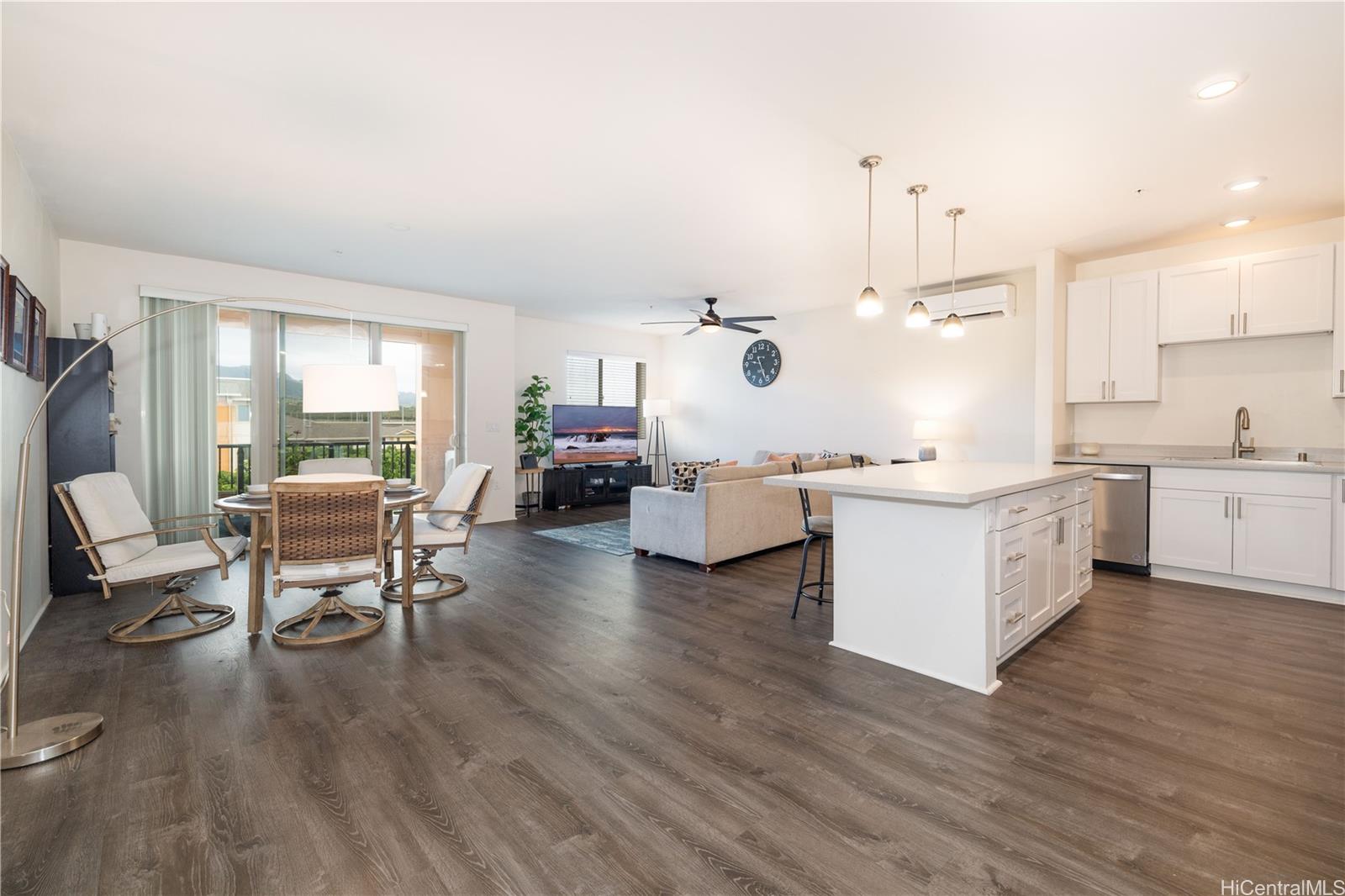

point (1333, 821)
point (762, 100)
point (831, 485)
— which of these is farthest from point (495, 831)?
point (762, 100)

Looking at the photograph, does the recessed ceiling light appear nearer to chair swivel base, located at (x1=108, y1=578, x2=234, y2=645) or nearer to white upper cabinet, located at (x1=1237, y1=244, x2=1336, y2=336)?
white upper cabinet, located at (x1=1237, y1=244, x2=1336, y2=336)

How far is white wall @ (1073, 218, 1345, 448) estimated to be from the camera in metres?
4.26

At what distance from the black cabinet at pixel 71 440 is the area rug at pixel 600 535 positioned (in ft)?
11.5

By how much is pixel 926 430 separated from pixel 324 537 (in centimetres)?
554

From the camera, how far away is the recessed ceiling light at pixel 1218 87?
8.31 ft

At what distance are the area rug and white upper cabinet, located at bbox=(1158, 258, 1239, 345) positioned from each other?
15.5ft

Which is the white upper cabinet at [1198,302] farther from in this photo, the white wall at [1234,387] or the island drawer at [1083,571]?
the island drawer at [1083,571]

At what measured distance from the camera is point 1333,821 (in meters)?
1.75

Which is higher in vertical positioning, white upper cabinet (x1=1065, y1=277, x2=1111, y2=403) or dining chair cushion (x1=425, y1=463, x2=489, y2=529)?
white upper cabinet (x1=1065, y1=277, x2=1111, y2=403)

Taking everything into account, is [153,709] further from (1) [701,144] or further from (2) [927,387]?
(2) [927,387]

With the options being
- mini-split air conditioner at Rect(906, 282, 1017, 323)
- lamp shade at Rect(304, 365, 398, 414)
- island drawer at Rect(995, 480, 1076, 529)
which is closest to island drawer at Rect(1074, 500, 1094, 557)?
island drawer at Rect(995, 480, 1076, 529)

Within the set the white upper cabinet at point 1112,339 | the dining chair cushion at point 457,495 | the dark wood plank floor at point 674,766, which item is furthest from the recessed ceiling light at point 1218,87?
the dining chair cushion at point 457,495

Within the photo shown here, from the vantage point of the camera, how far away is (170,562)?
3215mm

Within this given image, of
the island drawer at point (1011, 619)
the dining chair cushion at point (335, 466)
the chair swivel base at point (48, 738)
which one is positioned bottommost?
the chair swivel base at point (48, 738)
